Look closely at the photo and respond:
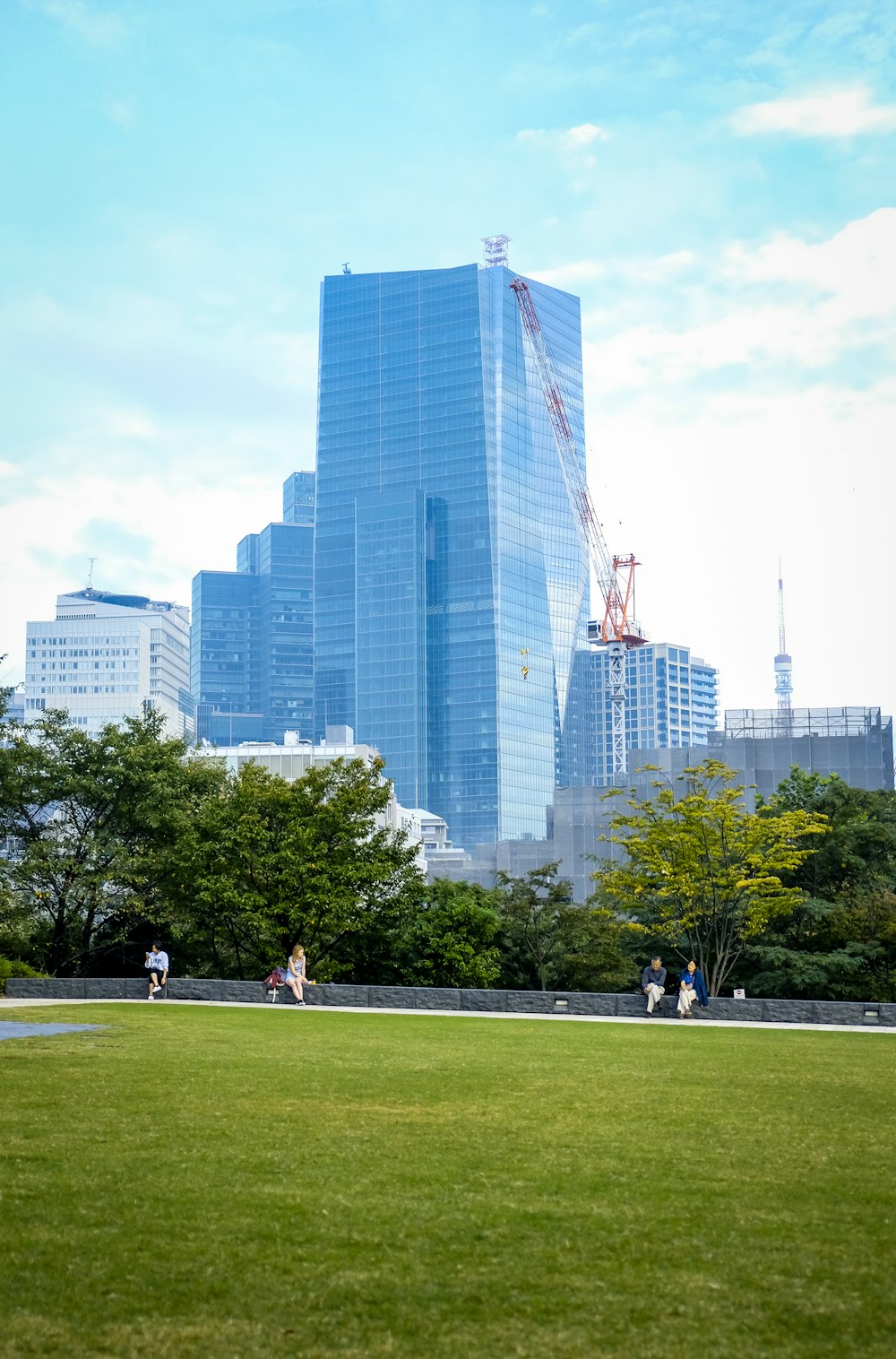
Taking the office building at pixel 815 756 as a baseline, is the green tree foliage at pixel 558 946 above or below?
below

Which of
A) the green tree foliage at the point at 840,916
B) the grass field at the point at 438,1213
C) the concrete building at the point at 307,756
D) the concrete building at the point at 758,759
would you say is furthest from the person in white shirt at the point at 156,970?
the concrete building at the point at 758,759

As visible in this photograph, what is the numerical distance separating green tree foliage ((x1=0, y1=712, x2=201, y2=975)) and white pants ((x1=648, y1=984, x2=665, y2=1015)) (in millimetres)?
18194

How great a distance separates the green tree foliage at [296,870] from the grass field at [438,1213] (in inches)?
917

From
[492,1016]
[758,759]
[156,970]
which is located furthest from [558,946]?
[758,759]

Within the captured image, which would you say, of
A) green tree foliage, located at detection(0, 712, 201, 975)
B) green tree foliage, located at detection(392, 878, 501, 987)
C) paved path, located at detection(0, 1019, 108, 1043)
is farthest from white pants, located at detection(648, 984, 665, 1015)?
green tree foliage, located at detection(0, 712, 201, 975)

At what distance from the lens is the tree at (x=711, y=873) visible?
130 feet

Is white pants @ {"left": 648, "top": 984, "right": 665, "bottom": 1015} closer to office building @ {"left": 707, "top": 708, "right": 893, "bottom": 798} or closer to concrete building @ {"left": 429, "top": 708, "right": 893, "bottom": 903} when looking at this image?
concrete building @ {"left": 429, "top": 708, "right": 893, "bottom": 903}

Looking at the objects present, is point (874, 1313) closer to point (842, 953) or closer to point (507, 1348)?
point (507, 1348)

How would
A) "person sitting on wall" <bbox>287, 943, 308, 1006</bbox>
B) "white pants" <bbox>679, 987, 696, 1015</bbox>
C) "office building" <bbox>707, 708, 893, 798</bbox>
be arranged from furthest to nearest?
1. "office building" <bbox>707, 708, 893, 798</bbox>
2. "person sitting on wall" <bbox>287, 943, 308, 1006</bbox>
3. "white pants" <bbox>679, 987, 696, 1015</bbox>

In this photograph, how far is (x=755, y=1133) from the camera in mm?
12648

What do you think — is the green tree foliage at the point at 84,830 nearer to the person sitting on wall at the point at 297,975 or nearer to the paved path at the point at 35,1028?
the person sitting on wall at the point at 297,975

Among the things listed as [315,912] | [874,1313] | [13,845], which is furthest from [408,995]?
[874,1313]

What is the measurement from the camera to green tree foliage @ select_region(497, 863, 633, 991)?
145 feet

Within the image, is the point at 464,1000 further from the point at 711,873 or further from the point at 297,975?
the point at 711,873
